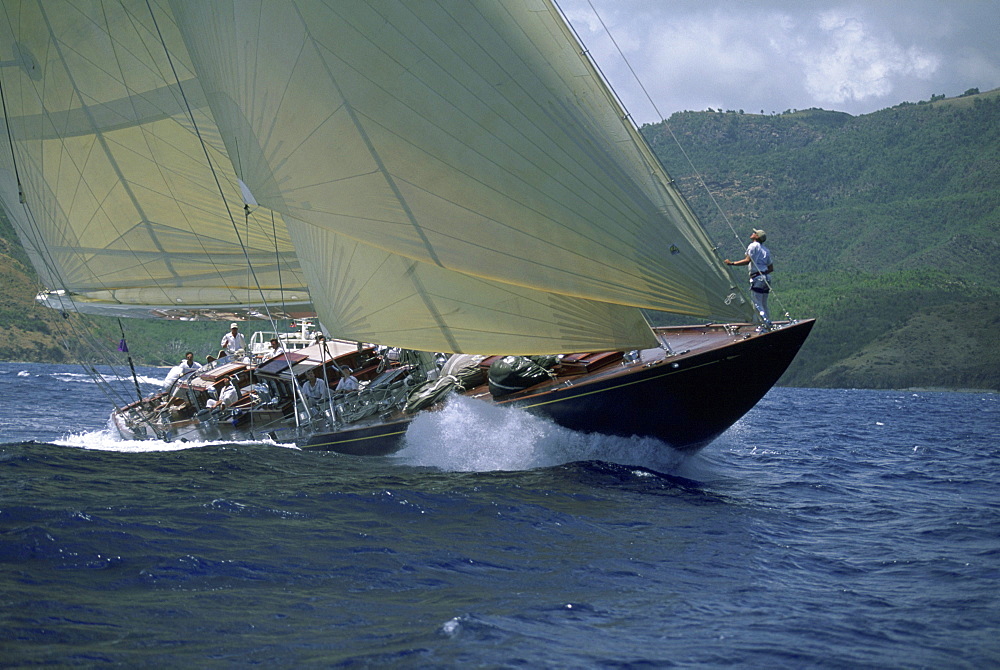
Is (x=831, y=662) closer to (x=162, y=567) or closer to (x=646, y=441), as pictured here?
(x=162, y=567)

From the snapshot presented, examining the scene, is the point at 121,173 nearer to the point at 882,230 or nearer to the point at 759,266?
the point at 759,266

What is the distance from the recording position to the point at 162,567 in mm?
6930

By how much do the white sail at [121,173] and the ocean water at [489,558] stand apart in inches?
235

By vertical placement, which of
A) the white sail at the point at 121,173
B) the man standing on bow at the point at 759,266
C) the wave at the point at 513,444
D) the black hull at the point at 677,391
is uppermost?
the white sail at the point at 121,173

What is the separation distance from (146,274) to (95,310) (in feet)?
6.28

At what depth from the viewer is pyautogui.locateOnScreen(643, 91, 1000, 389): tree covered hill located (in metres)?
A: 91.8

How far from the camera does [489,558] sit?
7.79m

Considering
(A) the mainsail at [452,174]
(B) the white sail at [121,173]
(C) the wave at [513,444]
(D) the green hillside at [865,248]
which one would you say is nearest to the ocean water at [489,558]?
(C) the wave at [513,444]

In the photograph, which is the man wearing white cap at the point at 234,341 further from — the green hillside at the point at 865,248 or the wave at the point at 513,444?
the green hillside at the point at 865,248

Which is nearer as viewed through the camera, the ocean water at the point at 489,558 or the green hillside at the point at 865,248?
the ocean water at the point at 489,558

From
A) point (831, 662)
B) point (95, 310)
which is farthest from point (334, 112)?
point (95, 310)

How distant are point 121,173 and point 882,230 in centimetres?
13834

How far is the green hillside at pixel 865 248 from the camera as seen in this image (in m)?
89.5

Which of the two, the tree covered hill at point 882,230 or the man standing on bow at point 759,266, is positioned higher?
the tree covered hill at point 882,230
